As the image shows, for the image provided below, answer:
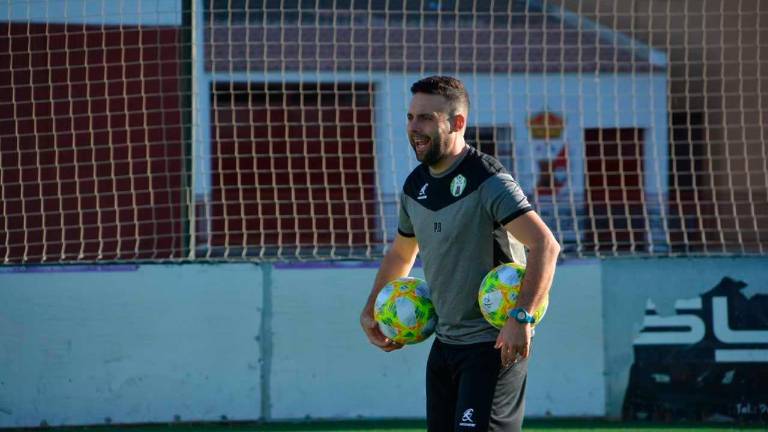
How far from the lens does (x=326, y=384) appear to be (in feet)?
25.2

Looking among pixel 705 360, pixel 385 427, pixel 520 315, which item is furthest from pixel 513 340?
pixel 705 360

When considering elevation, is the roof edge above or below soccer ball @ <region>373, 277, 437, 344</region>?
above

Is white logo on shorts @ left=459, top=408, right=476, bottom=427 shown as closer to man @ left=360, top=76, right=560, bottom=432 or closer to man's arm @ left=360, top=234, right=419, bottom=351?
man @ left=360, top=76, right=560, bottom=432

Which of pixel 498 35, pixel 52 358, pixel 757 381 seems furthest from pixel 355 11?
pixel 757 381

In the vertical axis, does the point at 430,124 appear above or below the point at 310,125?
below

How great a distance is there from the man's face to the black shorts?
81cm

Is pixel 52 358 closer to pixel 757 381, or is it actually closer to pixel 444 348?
pixel 444 348

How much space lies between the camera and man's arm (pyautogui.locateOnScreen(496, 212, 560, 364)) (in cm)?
419

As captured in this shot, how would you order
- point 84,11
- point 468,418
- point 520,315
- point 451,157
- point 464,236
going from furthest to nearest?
1. point 84,11
2. point 451,157
3. point 464,236
4. point 468,418
5. point 520,315

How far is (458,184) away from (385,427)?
3485 mm

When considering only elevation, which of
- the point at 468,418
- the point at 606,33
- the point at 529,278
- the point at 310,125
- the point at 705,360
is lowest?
the point at 705,360

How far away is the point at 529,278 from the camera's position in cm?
424

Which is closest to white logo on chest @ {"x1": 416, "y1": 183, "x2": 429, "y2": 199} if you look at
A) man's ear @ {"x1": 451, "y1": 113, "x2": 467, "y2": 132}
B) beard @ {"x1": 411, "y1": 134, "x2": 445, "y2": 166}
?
beard @ {"x1": 411, "y1": 134, "x2": 445, "y2": 166}

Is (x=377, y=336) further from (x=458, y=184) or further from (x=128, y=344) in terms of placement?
(x=128, y=344)
